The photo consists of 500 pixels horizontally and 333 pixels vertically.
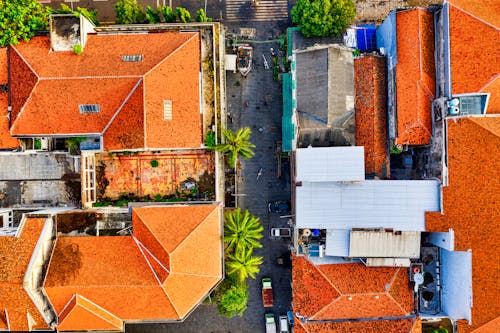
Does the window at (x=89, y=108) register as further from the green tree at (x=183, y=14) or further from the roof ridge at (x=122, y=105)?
the green tree at (x=183, y=14)

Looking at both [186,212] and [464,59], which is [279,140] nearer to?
[186,212]

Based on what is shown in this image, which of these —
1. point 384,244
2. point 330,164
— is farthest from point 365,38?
point 384,244

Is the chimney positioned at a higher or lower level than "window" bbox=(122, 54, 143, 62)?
→ higher

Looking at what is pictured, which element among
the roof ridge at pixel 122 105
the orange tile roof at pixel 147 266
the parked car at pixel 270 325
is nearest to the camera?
the orange tile roof at pixel 147 266

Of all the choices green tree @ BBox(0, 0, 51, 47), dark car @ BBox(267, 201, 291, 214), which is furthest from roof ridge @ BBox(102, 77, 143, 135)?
dark car @ BBox(267, 201, 291, 214)

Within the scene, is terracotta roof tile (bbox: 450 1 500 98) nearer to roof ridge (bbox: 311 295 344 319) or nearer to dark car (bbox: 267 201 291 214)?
dark car (bbox: 267 201 291 214)

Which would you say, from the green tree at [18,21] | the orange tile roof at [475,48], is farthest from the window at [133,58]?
the orange tile roof at [475,48]

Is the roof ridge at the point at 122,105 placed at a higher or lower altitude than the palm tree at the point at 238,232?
higher
